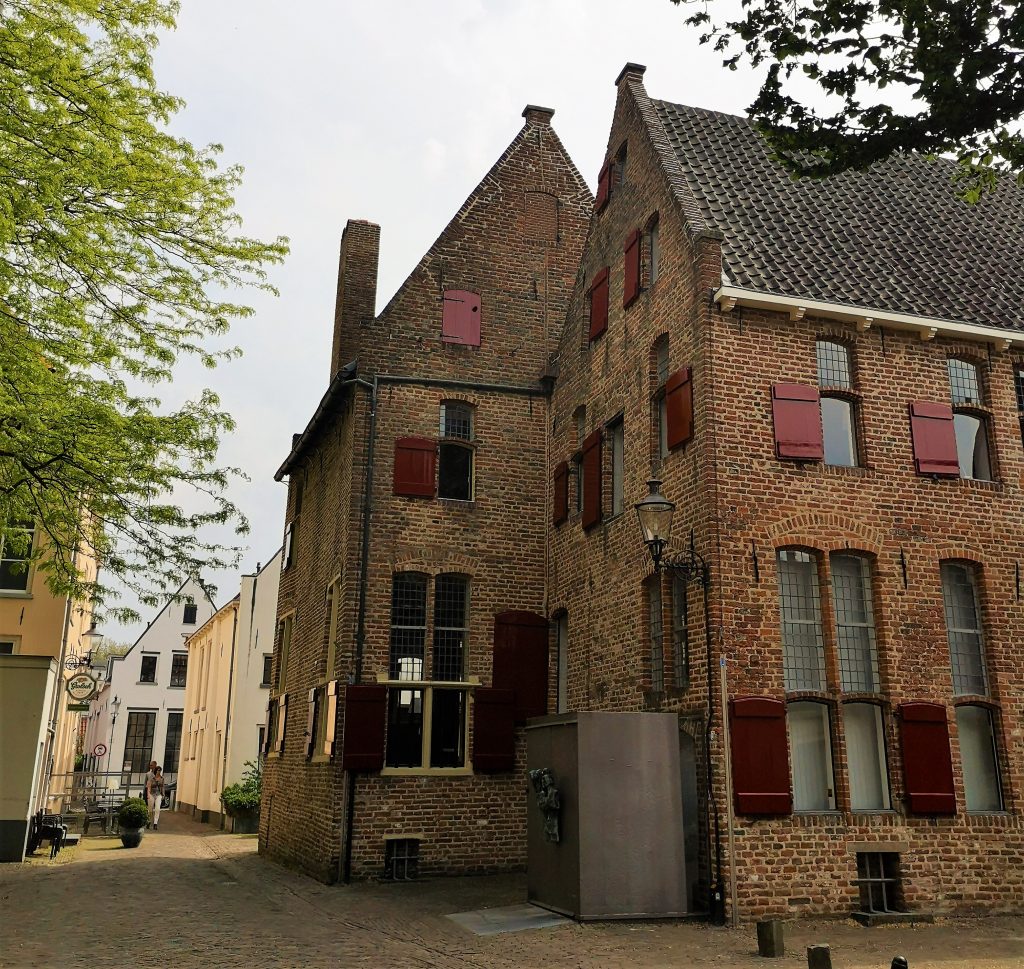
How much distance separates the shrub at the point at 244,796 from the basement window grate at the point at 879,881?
19.0 metres

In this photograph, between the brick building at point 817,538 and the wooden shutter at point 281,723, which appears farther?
the wooden shutter at point 281,723

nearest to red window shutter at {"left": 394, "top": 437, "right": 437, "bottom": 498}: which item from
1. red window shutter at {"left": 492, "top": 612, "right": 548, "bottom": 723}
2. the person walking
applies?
red window shutter at {"left": 492, "top": 612, "right": 548, "bottom": 723}

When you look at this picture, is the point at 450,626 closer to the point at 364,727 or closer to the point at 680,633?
the point at 364,727

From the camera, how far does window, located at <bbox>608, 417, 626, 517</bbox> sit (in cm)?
1503

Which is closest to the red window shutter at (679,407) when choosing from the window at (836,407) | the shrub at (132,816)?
the window at (836,407)

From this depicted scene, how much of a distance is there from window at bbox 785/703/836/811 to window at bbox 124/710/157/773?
137ft

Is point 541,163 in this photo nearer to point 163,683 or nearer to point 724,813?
point 724,813

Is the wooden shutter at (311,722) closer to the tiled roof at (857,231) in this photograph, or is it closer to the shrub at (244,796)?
the tiled roof at (857,231)

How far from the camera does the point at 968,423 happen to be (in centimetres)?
1355

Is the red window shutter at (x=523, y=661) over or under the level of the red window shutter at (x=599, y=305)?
under

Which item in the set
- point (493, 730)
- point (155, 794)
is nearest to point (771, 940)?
point (493, 730)

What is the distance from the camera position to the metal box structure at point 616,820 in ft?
35.3

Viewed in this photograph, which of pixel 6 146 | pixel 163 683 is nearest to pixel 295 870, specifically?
pixel 6 146

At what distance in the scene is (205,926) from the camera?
11.1m
